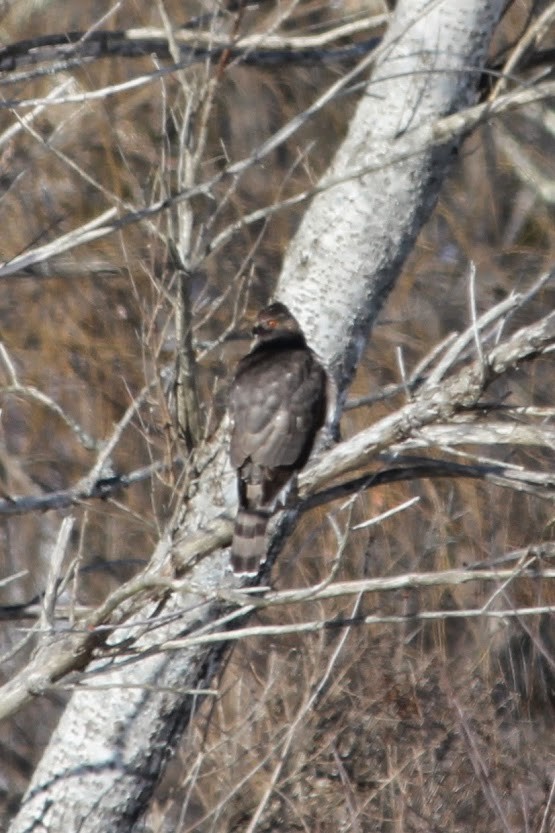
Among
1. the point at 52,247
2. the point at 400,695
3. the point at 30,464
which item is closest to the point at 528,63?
the point at 52,247

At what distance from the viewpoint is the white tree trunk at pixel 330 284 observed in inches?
191

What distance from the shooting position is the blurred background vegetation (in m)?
6.96

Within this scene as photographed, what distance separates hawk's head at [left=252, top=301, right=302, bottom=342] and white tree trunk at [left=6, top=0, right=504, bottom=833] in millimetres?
41

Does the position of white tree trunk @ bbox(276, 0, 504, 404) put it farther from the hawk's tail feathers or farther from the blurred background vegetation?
the blurred background vegetation

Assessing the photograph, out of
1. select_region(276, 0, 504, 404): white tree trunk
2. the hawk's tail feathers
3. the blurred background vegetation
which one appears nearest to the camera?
the hawk's tail feathers

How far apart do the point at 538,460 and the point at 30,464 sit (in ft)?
9.90

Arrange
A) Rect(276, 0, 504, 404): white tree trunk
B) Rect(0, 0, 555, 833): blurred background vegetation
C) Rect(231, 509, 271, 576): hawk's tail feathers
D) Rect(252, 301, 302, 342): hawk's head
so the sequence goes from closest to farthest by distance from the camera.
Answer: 1. Rect(231, 509, 271, 576): hawk's tail feathers
2. Rect(276, 0, 504, 404): white tree trunk
3. Rect(252, 301, 302, 342): hawk's head
4. Rect(0, 0, 555, 833): blurred background vegetation

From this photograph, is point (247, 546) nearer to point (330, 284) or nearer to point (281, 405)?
point (281, 405)

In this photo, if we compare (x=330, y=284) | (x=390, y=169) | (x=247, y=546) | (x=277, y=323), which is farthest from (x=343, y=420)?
(x=247, y=546)

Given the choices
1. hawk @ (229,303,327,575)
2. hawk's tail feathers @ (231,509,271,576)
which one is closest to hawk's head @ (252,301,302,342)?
hawk @ (229,303,327,575)

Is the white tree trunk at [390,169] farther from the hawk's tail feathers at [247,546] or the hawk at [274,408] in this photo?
the hawk's tail feathers at [247,546]

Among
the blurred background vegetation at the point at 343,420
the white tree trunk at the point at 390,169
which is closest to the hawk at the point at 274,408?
the white tree trunk at the point at 390,169

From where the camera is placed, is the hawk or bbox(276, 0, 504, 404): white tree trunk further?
the hawk

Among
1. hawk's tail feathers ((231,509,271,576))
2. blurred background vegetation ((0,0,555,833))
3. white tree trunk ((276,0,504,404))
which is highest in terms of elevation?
white tree trunk ((276,0,504,404))
